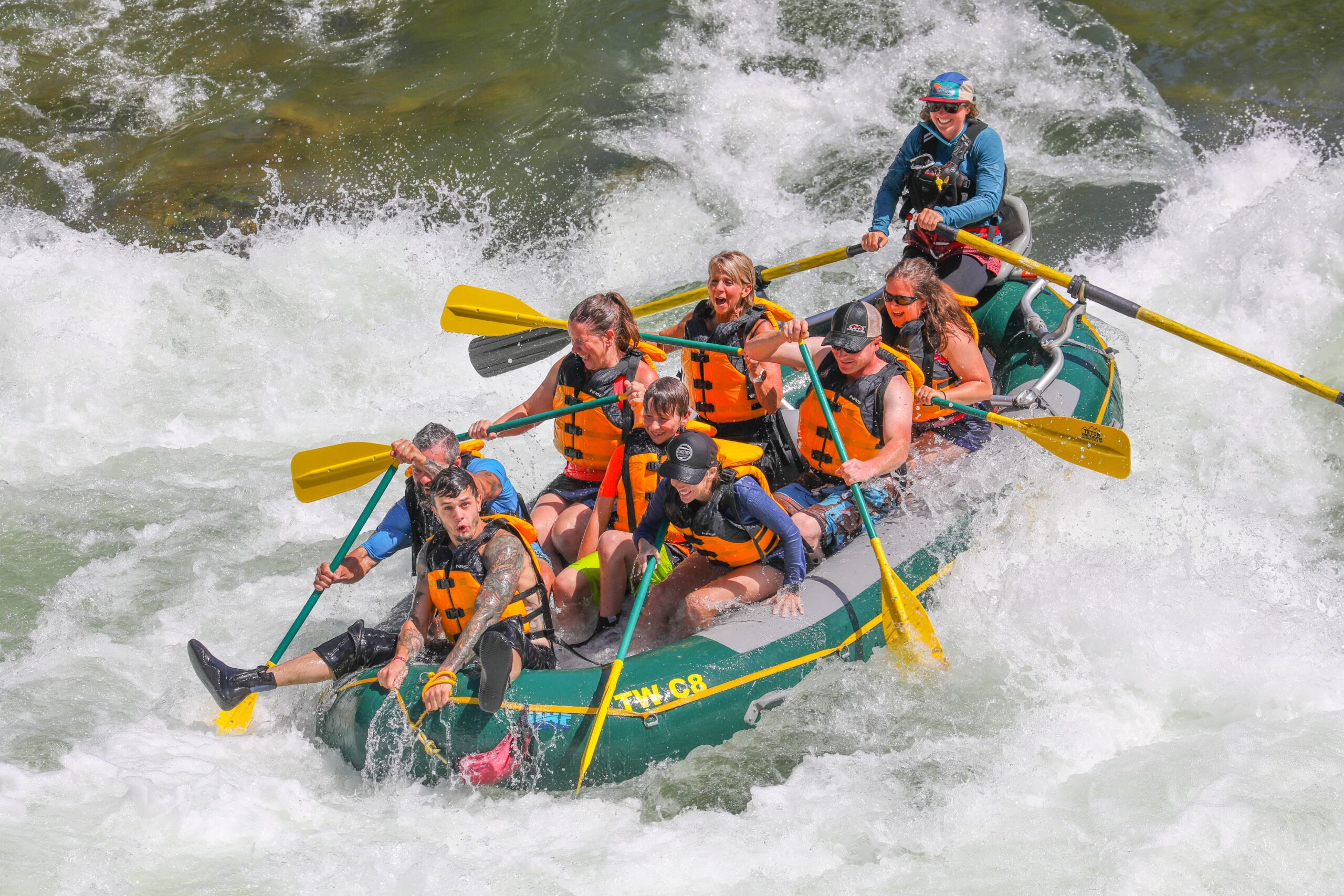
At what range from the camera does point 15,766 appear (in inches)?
179

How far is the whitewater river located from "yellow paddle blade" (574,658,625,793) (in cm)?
21

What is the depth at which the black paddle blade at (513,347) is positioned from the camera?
5.75m

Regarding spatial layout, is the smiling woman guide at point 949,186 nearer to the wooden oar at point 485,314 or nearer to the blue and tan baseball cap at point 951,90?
the blue and tan baseball cap at point 951,90

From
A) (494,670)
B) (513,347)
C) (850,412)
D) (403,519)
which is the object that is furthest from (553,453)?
(494,670)

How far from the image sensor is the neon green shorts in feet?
15.1

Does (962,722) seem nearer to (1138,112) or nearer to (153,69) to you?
(1138,112)

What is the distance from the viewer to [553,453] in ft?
23.2

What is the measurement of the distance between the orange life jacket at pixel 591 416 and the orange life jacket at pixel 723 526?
1.61 ft

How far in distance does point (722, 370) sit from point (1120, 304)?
177 centimetres

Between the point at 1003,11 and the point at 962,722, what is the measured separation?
6867 mm

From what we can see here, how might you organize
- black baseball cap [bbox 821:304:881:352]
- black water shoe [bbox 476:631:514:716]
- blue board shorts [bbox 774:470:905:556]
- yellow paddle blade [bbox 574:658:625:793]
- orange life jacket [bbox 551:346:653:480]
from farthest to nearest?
orange life jacket [bbox 551:346:653:480]
blue board shorts [bbox 774:470:905:556]
black baseball cap [bbox 821:304:881:352]
yellow paddle blade [bbox 574:658:625:793]
black water shoe [bbox 476:631:514:716]

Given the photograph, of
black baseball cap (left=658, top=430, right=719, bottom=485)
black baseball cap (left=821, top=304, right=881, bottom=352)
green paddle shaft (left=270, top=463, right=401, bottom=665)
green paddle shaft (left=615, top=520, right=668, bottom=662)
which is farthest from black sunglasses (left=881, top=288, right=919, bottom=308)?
green paddle shaft (left=270, top=463, right=401, bottom=665)

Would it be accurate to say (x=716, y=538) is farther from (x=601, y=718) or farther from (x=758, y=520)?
(x=601, y=718)

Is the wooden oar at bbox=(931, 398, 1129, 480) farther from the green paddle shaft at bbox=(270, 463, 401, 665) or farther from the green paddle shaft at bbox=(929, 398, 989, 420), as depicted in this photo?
the green paddle shaft at bbox=(270, 463, 401, 665)
